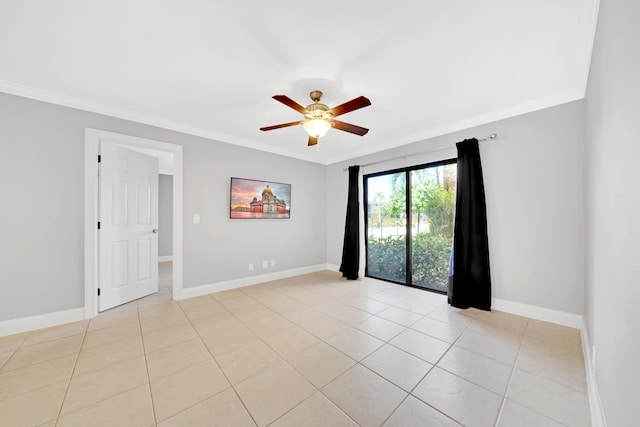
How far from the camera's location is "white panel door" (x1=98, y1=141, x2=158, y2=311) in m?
2.88

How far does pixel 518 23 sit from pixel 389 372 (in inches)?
104

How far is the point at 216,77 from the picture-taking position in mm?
2162

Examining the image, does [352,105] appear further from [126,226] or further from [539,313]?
[126,226]

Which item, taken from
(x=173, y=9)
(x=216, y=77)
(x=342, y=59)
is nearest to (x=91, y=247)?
(x=216, y=77)

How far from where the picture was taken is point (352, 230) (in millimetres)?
4492

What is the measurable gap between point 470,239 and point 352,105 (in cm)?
230

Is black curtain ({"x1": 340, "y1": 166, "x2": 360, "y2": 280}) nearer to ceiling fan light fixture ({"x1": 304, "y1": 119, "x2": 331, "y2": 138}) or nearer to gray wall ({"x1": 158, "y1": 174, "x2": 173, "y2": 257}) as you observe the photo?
ceiling fan light fixture ({"x1": 304, "y1": 119, "x2": 331, "y2": 138})

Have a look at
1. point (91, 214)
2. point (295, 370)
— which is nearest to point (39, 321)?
point (91, 214)

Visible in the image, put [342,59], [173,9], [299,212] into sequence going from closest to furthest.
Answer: [173,9] → [342,59] → [299,212]

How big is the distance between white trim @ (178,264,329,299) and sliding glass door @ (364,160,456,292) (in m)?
1.33

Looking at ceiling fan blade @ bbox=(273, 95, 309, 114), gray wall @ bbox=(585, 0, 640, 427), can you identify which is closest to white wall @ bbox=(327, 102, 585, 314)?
gray wall @ bbox=(585, 0, 640, 427)

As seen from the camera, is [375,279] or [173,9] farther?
[375,279]

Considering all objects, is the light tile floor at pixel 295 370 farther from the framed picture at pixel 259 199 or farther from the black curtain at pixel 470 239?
the framed picture at pixel 259 199

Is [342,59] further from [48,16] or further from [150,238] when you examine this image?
[150,238]
